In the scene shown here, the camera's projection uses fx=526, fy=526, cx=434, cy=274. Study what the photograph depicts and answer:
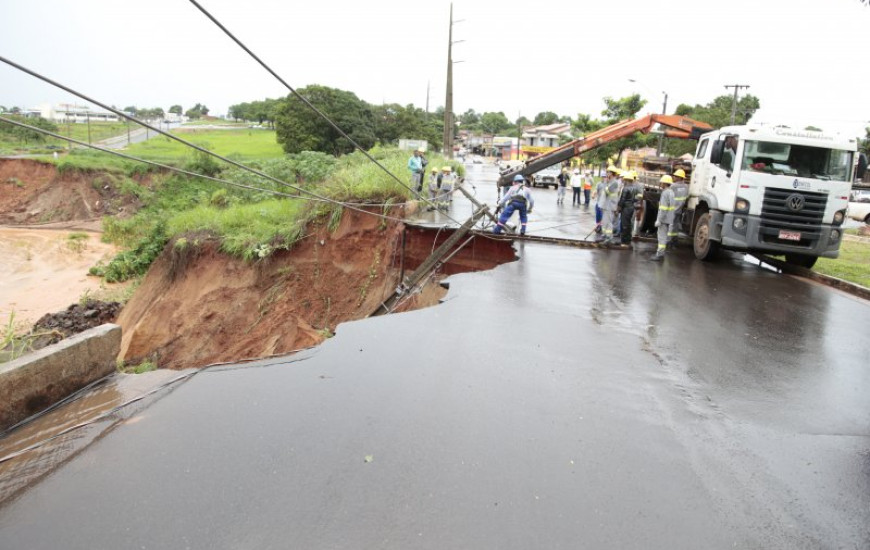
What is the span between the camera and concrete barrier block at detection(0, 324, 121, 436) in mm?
4234

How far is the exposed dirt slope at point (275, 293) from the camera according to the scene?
11.9 meters

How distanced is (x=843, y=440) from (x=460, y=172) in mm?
23565

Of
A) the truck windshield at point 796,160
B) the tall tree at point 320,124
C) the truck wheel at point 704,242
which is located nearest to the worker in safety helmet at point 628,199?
the truck wheel at point 704,242

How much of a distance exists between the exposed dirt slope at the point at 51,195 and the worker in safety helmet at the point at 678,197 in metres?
28.9

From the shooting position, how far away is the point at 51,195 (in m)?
30.7

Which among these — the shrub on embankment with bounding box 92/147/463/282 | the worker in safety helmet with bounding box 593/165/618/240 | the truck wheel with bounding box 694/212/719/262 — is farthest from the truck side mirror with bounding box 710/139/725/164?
the shrub on embankment with bounding box 92/147/463/282

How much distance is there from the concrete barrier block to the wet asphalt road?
0.86 metres

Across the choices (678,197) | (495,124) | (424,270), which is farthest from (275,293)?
(495,124)

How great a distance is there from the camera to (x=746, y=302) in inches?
338

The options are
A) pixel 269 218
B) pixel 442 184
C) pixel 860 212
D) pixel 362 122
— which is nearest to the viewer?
pixel 269 218

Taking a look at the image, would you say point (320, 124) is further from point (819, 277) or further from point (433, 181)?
point (819, 277)

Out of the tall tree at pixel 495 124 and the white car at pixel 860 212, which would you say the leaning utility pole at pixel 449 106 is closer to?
the white car at pixel 860 212

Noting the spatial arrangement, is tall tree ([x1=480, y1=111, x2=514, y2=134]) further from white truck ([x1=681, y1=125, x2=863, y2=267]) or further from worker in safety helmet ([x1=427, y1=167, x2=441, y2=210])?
white truck ([x1=681, y1=125, x2=863, y2=267])

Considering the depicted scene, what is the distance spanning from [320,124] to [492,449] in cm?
3696
